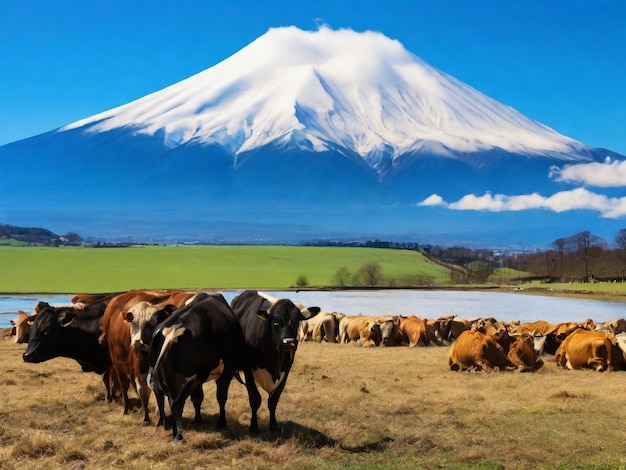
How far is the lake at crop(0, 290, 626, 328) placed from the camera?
47.3 metres

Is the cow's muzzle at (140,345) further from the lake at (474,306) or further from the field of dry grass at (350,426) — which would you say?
the lake at (474,306)

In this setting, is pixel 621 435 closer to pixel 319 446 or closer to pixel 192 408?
pixel 319 446

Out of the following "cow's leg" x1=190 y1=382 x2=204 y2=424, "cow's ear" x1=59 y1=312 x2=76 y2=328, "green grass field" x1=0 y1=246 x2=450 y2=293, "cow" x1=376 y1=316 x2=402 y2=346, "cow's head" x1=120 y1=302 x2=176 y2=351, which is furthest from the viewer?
"green grass field" x1=0 y1=246 x2=450 y2=293

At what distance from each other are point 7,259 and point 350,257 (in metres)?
55.0

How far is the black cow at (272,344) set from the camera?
10289 mm

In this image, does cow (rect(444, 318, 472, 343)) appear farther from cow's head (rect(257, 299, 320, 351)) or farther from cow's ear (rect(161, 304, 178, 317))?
cow's head (rect(257, 299, 320, 351))

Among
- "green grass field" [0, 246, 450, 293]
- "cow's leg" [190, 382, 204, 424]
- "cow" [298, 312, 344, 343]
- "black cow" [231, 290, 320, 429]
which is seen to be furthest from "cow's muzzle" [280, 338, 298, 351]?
"green grass field" [0, 246, 450, 293]

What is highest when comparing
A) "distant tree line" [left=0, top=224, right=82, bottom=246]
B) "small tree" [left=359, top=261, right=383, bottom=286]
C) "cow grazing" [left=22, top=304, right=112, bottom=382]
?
"distant tree line" [left=0, top=224, right=82, bottom=246]

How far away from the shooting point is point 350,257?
133875 mm

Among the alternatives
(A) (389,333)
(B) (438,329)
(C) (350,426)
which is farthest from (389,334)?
(C) (350,426)

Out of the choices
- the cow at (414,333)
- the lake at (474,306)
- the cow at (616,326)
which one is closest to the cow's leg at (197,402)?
the cow at (414,333)

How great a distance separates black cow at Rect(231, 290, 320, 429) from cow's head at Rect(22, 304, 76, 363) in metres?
3.53

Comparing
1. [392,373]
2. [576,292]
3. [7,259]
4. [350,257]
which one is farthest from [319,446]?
[350,257]

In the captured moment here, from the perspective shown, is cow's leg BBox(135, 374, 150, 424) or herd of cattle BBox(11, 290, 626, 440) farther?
cow's leg BBox(135, 374, 150, 424)
